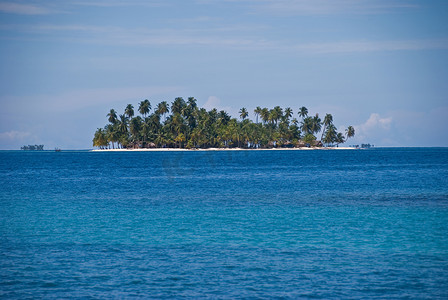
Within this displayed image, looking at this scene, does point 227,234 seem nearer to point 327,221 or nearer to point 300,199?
point 327,221

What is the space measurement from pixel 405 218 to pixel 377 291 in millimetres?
18150

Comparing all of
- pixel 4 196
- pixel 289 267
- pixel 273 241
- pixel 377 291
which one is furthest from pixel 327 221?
pixel 4 196

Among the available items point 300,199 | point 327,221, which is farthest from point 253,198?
point 327,221

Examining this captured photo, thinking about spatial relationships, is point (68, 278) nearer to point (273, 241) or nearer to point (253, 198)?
point (273, 241)

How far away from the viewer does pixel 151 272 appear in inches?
811

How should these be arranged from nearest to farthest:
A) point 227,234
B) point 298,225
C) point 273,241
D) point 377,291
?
point 377,291
point 273,241
point 227,234
point 298,225

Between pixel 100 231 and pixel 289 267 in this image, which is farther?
pixel 100 231

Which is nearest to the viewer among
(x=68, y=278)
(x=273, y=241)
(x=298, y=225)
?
(x=68, y=278)

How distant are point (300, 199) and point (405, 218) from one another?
45.9 ft

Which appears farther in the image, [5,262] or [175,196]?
[175,196]

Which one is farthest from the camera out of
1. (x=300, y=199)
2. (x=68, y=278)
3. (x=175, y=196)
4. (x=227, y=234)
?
(x=175, y=196)

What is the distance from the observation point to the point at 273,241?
2675 cm

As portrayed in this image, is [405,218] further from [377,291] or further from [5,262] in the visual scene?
[5,262]

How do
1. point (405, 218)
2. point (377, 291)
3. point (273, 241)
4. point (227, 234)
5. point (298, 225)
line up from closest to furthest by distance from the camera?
1. point (377, 291)
2. point (273, 241)
3. point (227, 234)
4. point (298, 225)
5. point (405, 218)
